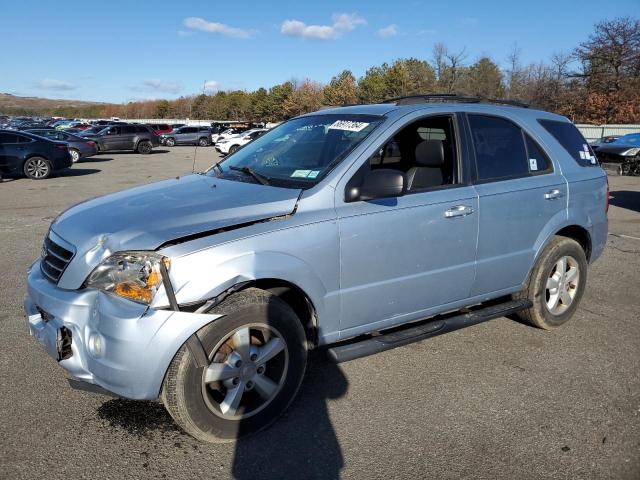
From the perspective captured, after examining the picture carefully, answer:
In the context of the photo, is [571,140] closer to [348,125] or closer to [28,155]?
[348,125]

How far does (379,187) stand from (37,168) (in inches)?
650

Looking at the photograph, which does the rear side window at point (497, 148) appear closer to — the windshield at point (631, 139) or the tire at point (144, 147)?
the windshield at point (631, 139)

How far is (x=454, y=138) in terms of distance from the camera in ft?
13.0

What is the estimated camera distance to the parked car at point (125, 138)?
29844 mm

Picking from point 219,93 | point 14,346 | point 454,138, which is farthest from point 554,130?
point 219,93

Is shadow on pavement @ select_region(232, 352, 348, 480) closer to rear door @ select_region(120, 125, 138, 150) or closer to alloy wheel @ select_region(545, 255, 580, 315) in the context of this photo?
alloy wheel @ select_region(545, 255, 580, 315)

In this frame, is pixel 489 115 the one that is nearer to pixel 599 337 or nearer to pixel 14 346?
pixel 599 337

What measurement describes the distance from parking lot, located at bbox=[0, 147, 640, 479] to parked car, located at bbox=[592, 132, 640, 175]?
1660cm

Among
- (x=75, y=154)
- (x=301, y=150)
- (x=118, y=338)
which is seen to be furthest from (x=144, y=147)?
(x=118, y=338)

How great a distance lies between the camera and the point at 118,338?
2.57m

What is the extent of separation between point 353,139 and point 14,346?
10.0 feet

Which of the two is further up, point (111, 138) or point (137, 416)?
point (111, 138)

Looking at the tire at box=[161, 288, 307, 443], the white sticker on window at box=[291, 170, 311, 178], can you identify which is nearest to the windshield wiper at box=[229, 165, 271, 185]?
the white sticker on window at box=[291, 170, 311, 178]

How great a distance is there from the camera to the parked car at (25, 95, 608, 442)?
8.74 ft
